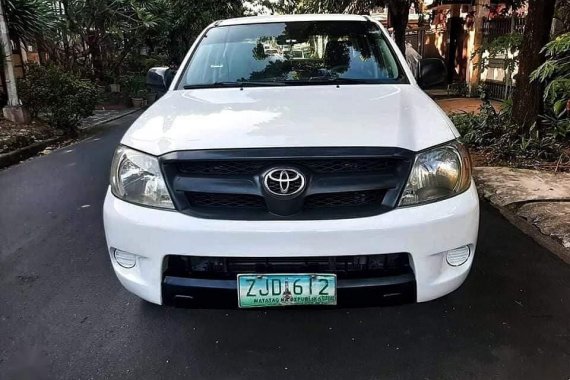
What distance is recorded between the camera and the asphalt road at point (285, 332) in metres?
2.46

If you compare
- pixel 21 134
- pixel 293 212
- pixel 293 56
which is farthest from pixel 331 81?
pixel 21 134

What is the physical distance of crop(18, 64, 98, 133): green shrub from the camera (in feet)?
31.4

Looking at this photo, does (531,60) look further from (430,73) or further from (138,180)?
(138,180)

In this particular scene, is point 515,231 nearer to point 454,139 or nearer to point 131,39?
point 454,139

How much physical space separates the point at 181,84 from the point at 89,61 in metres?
14.6

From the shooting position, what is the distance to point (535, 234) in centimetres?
407

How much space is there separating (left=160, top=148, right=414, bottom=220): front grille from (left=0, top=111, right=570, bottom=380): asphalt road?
797mm

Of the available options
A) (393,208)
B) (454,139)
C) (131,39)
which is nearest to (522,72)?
(454,139)

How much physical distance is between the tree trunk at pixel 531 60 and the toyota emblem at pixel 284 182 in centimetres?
499

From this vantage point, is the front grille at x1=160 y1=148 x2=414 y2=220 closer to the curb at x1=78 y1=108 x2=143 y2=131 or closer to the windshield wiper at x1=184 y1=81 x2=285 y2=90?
the windshield wiper at x1=184 y1=81 x2=285 y2=90

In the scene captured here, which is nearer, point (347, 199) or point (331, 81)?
point (347, 199)

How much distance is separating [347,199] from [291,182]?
27 centimetres

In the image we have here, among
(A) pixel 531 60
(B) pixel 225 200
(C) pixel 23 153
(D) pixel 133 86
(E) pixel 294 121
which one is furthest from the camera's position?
(D) pixel 133 86

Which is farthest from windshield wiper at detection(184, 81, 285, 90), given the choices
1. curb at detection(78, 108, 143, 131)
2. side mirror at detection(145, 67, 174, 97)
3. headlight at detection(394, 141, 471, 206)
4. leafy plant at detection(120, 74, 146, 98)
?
leafy plant at detection(120, 74, 146, 98)
